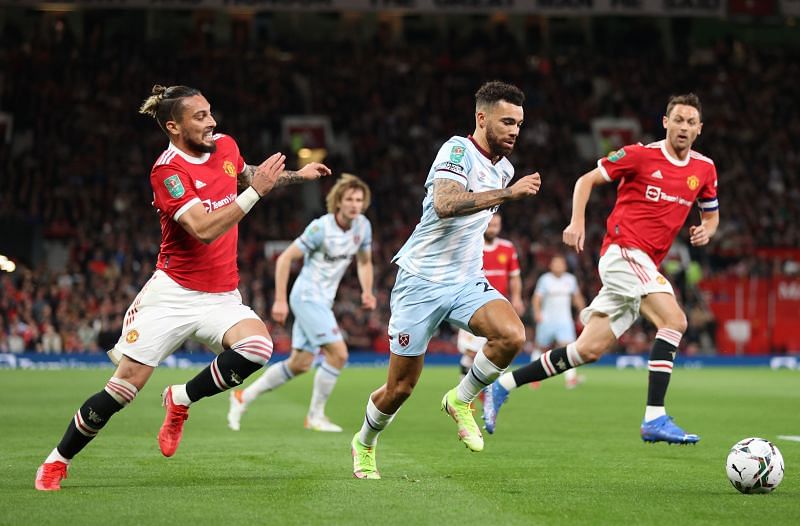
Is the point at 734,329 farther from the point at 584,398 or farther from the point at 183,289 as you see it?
the point at 183,289

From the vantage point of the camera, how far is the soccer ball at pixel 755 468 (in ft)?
23.9

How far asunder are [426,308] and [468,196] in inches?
35.2

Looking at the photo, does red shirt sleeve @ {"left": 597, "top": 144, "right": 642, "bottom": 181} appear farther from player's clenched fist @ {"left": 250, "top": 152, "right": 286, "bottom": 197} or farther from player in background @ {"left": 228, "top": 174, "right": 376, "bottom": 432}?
player's clenched fist @ {"left": 250, "top": 152, "right": 286, "bottom": 197}

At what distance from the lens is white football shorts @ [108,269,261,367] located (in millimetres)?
7570

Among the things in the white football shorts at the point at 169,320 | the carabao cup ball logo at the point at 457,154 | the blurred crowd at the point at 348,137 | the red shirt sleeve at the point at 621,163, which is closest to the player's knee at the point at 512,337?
the carabao cup ball logo at the point at 457,154

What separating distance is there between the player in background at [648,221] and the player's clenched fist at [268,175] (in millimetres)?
3158

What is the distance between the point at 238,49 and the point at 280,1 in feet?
20.0

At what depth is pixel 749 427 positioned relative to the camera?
12.5 metres

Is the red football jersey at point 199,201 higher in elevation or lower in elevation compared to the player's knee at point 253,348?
higher

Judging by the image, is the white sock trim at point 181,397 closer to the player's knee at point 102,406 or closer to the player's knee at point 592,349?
the player's knee at point 102,406

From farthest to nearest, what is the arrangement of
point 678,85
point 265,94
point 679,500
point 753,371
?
point 678,85
point 265,94
point 753,371
point 679,500

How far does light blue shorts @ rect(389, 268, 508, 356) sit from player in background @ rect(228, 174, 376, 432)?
15.2 ft

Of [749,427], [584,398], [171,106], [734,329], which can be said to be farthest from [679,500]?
[734,329]

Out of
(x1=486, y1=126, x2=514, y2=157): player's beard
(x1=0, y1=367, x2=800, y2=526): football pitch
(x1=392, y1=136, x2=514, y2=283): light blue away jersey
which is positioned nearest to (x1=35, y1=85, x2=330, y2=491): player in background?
(x1=0, y1=367, x2=800, y2=526): football pitch
